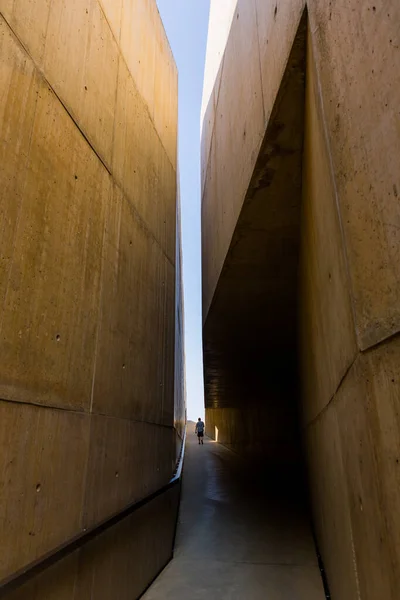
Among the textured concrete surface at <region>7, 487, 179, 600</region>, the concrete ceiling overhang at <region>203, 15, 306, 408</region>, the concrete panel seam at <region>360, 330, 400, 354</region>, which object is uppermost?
the concrete ceiling overhang at <region>203, 15, 306, 408</region>

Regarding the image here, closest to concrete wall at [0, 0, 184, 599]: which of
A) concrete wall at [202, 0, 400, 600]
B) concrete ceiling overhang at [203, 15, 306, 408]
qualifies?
concrete ceiling overhang at [203, 15, 306, 408]

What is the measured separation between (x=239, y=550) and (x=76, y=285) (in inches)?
169

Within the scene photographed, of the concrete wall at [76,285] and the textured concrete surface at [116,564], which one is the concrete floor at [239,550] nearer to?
the textured concrete surface at [116,564]

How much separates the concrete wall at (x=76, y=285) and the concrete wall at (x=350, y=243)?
152 cm

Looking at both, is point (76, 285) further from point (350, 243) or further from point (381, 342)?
point (381, 342)

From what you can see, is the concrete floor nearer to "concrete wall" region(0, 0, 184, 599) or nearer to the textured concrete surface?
the textured concrete surface

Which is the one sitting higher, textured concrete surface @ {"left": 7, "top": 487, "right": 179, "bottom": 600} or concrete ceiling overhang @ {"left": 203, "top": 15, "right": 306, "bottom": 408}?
concrete ceiling overhang @ {"left": 203, "top": 15, "right": 306, "bottom": 408}

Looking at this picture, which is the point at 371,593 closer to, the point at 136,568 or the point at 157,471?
the point at 136,568

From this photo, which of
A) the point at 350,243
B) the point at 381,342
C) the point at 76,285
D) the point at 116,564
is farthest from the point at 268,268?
the point at 116,564

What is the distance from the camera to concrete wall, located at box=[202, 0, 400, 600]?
169 cm

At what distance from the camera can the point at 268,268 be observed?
550 cm

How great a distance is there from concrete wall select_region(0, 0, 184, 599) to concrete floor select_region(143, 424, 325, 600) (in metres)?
0.42

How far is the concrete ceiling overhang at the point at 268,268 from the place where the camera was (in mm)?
3383

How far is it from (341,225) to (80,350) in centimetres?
205
